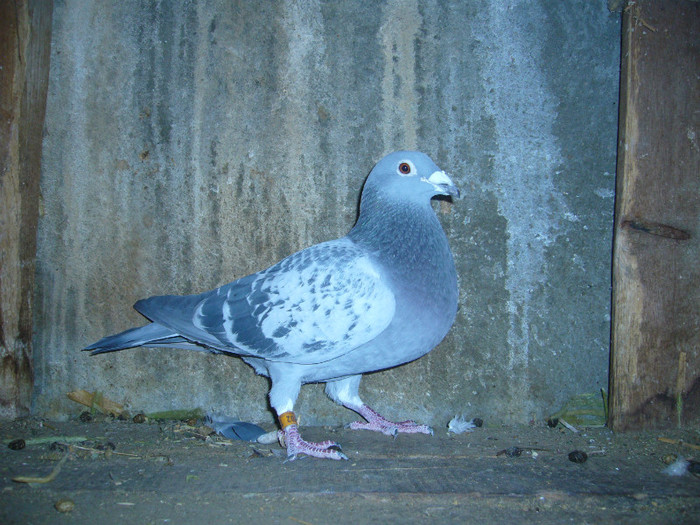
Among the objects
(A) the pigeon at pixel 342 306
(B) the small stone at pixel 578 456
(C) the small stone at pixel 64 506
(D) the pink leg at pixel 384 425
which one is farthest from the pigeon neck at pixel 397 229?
(C) the small stone at pixel 64 506

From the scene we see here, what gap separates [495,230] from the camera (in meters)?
2.85

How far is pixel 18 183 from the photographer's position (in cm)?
262

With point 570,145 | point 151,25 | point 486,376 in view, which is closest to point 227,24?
point 151,25

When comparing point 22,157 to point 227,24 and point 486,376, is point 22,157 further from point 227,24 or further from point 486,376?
point 486,376

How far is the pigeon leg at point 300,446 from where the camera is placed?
233 cm

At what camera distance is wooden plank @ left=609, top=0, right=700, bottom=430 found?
8.32 ft

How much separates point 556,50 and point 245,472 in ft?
9.56

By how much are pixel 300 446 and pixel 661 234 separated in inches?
87.4

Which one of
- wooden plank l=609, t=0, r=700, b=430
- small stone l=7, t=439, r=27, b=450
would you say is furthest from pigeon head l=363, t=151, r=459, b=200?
small stone l=7, t=439, r=27, b=450

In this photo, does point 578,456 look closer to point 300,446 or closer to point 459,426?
point 459,426

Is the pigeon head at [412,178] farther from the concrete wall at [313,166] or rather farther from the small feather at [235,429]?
the small feather at [235,429]

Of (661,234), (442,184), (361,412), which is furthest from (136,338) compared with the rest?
(661,234)

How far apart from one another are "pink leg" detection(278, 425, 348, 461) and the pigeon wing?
397 mm

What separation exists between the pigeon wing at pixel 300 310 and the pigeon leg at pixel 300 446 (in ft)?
1.10
